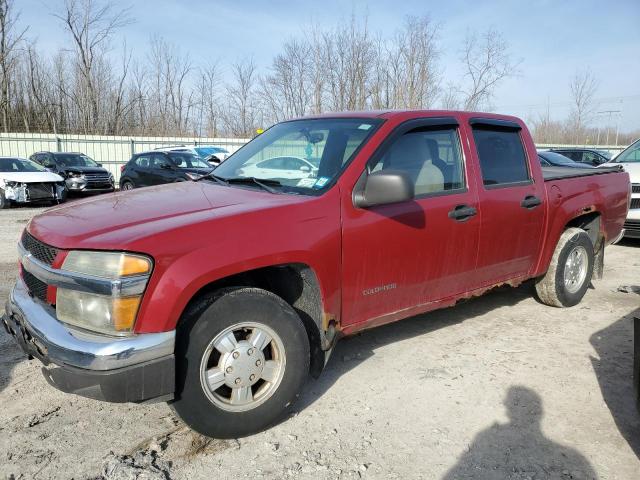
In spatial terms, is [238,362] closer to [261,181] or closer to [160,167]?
[261,181]

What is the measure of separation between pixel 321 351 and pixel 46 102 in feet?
→ 114

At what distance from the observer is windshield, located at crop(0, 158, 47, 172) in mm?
14320

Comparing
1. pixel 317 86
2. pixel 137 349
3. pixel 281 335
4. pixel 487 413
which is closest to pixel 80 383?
pixel 137 349

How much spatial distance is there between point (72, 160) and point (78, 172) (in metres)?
1.50

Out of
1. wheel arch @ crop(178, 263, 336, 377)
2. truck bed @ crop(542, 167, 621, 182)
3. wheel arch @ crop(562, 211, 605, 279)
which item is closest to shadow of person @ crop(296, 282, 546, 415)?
wheel arch @ crop(178, 263, 336, 377)

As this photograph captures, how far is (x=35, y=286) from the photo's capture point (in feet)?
9.57

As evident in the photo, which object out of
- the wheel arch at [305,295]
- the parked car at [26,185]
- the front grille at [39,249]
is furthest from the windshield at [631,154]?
the parked car at [26,185]

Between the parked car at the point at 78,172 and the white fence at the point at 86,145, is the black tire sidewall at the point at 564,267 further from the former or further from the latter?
the white fence at the point at 86,145

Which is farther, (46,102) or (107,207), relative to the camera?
(46,102)

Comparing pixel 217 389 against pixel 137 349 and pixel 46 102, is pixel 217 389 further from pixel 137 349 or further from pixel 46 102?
pixel 46 102

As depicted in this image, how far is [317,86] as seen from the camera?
27.6 m

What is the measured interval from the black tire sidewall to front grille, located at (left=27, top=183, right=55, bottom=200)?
13.2 m

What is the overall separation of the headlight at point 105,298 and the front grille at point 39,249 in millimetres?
191

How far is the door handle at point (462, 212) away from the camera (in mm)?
3723
